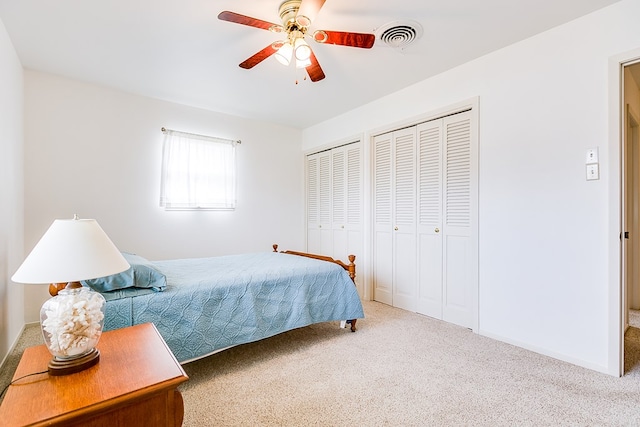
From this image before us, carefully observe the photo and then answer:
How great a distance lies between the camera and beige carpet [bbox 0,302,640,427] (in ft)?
5.48

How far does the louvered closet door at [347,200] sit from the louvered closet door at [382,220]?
25cm

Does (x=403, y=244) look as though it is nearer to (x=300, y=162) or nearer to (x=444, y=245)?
(x=444, y=245)

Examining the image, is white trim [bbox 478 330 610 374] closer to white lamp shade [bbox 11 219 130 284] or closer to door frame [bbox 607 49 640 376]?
door frame [bbox 607 49 640 376]

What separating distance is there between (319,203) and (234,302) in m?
2.82

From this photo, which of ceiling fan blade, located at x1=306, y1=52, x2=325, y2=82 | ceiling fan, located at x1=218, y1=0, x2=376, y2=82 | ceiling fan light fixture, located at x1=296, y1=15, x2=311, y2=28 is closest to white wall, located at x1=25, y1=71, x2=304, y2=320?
ceiling fan blade, located at x1=306, y1=52, x2=325, y2=82

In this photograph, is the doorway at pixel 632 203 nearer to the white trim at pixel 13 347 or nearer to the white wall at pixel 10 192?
the white trim at pixel 13 347

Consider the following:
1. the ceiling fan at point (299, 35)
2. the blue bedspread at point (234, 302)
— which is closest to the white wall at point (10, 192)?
the blue bedspread at point (234, 302)

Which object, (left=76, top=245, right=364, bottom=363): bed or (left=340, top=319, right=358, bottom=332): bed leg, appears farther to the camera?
(left=340, top=319, right=358, bottom=332): bed leg

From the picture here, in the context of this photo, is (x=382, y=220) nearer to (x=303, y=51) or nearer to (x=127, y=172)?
A: (x=303, y=51)

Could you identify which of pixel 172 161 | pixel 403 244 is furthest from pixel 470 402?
pixel 172 161

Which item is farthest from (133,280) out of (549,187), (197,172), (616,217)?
(616,217)

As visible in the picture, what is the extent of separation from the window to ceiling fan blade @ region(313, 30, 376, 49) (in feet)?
8.51

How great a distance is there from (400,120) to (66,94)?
11.9 ft

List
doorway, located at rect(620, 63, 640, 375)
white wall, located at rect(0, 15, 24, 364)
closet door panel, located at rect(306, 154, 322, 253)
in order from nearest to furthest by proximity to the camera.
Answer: white wall, located at rect(0, 15, 24, 364), doorway, located at rect(620, 63, 640, 375), closet door panel, located at rect(306, 154, 322, 253)
